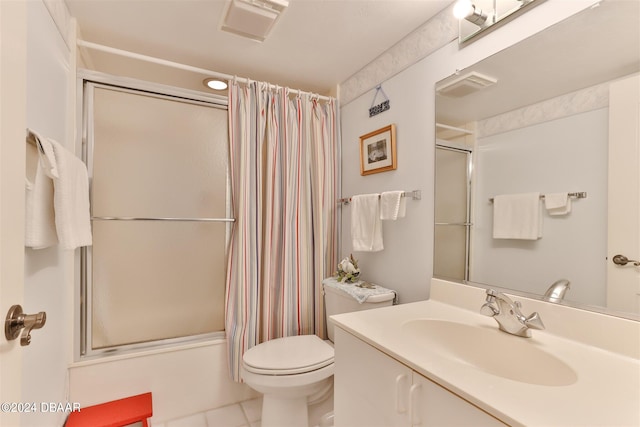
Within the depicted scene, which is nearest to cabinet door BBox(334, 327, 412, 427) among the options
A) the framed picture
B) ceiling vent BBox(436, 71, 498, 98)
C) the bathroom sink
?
the bathroom sink

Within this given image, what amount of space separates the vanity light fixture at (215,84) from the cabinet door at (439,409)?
6.75ft

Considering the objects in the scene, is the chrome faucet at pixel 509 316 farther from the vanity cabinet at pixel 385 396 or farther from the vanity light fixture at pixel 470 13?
the vanity light fixture at pixel 470 13

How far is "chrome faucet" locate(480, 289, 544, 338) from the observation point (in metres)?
0.91

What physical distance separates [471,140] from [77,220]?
5.48 ft

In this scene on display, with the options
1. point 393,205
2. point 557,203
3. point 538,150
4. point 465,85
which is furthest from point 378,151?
point 557,203

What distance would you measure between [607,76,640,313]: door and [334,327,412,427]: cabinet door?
0.66 metres

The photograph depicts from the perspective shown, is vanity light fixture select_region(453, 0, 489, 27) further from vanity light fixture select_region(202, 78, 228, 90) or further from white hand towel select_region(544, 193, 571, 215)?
vanity light fixture select_region(202, 78, 228, 90)

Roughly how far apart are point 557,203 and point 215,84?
207 centimetres

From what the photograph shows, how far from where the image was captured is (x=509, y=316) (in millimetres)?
964

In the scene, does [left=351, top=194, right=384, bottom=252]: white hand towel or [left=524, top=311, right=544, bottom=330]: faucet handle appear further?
[left=351, top=194, right=384, bottom=252]: white hand towel

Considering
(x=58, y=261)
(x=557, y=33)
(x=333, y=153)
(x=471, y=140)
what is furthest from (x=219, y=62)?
(x=557, y=33)

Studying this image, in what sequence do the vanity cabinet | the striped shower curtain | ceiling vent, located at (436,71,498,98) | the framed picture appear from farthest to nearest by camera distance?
the striped shower curtain
the framed picture
ceiling vent, located at (436,71,498,98)
the vanity cabinet

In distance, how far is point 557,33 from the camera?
100cm

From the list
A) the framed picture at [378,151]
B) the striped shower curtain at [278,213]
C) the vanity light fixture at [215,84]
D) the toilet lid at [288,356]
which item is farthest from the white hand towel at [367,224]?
the vanity light fixture at [215,84]
